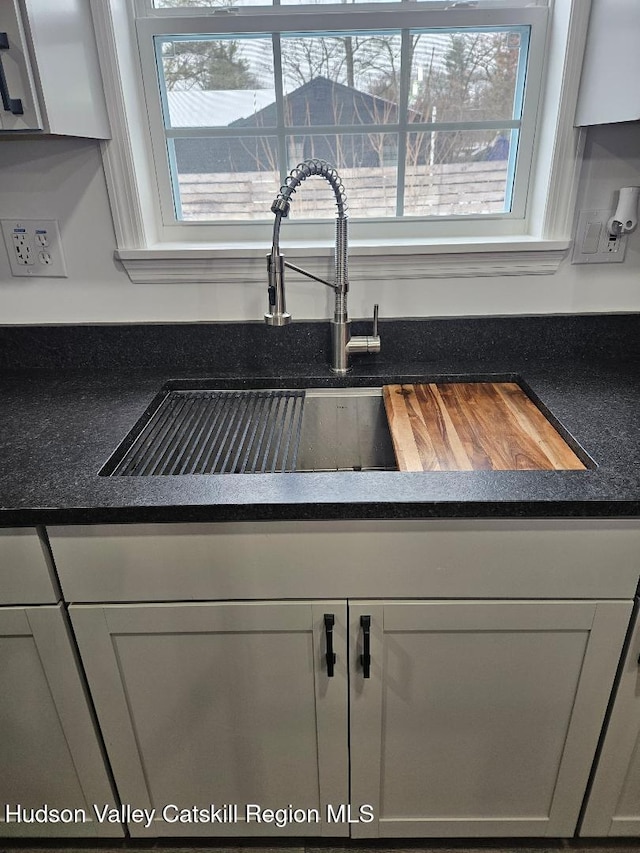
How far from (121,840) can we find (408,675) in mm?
815

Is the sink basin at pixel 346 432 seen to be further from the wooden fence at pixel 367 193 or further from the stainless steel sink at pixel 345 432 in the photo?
the wooden fence at pixel 367 193

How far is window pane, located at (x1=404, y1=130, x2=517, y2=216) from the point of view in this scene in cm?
132

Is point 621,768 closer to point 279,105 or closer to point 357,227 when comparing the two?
point 357,227

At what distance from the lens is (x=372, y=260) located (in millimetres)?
1318

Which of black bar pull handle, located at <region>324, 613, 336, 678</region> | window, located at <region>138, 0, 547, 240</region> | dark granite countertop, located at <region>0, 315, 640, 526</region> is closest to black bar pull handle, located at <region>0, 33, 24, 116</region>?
window, located at <region>138, 0, 547, 240</region>

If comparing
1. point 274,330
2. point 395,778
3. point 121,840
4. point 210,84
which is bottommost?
point 121,840

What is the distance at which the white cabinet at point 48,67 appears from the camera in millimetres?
906

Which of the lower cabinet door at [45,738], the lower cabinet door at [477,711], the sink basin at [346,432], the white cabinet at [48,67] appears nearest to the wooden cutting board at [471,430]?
the sink basin at [346,432]

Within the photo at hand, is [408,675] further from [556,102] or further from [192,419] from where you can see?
[556,102]

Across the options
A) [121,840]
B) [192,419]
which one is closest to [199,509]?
[192,419]

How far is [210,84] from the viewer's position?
1287mm

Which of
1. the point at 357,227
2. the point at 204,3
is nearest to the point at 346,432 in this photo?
A: the point at 357,227

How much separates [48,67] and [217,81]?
0.44 metres

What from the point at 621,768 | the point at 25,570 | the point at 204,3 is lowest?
the point at 621,768
